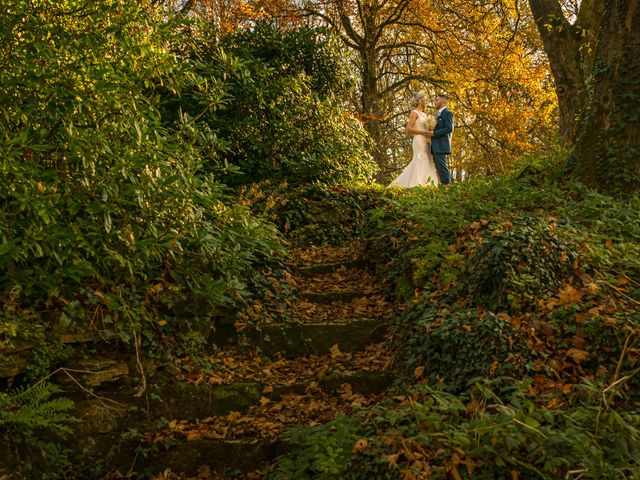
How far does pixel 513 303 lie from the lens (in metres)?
4.84

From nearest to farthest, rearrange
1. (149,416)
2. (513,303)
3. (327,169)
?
1. (513,303)
2. (149,416)
3. (327,169)

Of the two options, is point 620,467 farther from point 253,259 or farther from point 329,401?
point 253,259

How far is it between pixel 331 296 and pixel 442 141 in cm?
630

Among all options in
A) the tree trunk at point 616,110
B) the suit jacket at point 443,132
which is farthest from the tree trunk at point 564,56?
the tree trunk at point 616,110

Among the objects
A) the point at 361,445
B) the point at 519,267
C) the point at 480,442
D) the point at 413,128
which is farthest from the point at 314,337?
the point at 413,128

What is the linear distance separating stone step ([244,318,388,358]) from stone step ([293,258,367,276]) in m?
1.76

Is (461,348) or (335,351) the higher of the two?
(461,348)

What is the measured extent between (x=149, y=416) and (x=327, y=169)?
21.7 feet

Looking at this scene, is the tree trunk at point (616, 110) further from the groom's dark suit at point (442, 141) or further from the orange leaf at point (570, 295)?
the groom's dark suit at point (442, 141)

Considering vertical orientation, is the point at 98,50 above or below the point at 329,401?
above

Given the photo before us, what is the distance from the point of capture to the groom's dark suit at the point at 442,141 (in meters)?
12.3

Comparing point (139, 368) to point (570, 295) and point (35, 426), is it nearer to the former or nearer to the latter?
point (35, 426)

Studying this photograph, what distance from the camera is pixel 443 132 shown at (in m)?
12.4

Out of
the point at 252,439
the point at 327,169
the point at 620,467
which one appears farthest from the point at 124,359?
the point at 327,169
